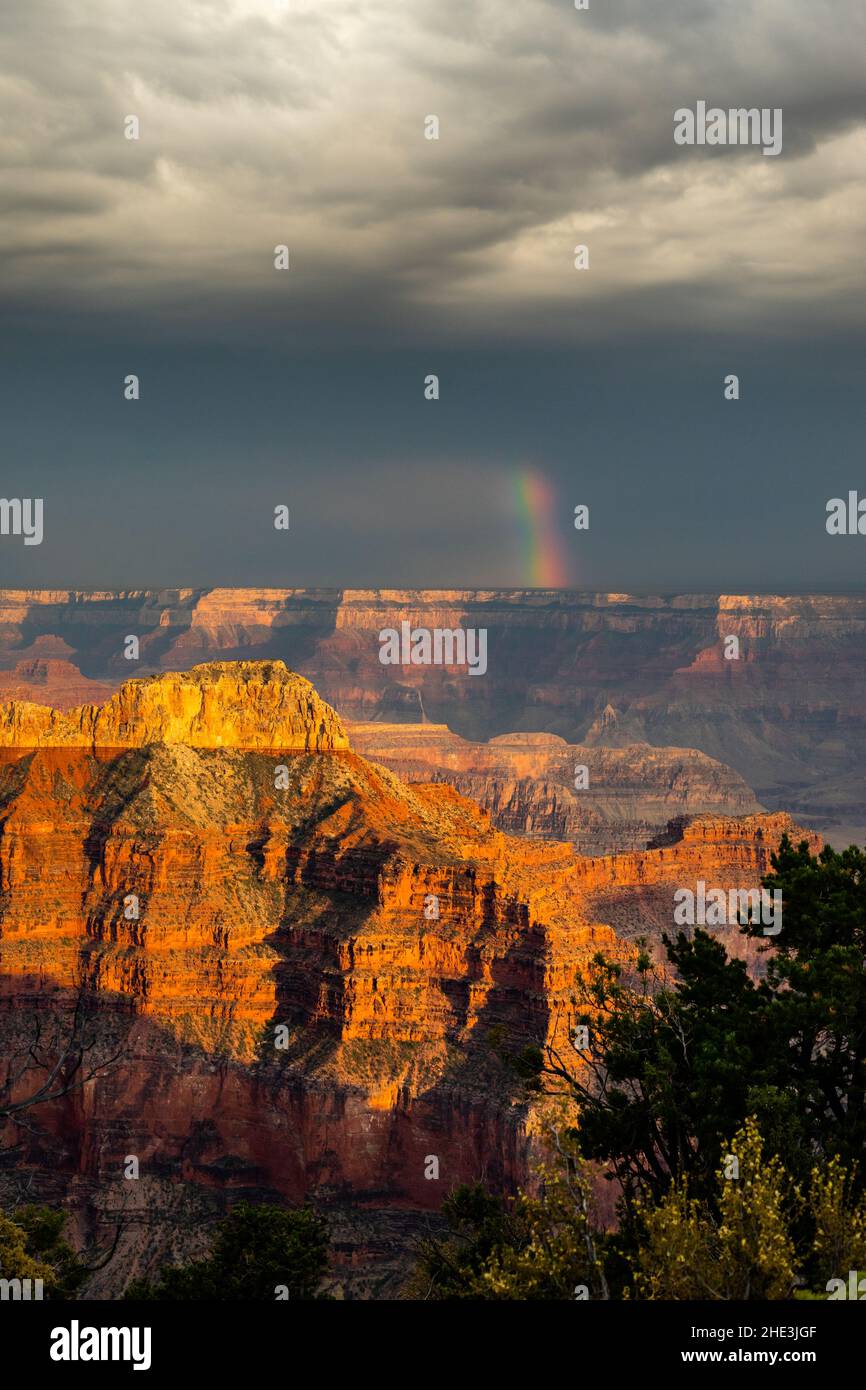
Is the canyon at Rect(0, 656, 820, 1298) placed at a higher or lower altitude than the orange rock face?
lower

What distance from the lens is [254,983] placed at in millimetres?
107188

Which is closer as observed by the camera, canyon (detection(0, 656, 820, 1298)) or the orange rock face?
canyon (detection(0, 656, 820, 1298))

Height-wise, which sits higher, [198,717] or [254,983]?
[198,717]

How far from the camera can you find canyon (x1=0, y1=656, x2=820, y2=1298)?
9431cm

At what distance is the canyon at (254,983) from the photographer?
94.3 meters

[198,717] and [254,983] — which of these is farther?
[198,717]

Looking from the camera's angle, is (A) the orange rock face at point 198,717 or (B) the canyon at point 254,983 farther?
(A) the orange rock face at point 198,717

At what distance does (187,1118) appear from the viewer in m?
99.6

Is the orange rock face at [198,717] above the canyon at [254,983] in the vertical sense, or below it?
above

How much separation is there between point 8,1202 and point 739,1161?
70.9 m
